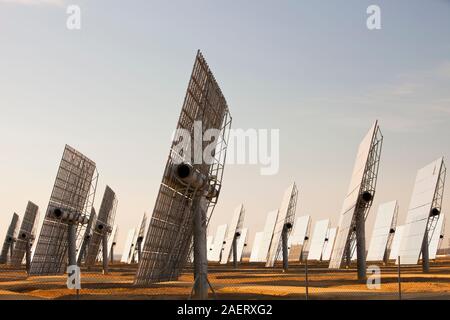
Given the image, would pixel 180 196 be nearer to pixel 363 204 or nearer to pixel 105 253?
pixel 363 204

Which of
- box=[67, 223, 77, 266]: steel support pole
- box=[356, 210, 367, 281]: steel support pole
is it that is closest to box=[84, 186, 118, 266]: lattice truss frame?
box=[67, 223, 77, 266]: steel support pole

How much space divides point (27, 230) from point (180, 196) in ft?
206

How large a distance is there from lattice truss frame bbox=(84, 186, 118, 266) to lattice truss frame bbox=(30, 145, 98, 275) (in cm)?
1488

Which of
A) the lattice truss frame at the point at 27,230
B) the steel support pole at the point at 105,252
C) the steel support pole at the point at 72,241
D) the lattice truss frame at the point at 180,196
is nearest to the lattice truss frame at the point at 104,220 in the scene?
the steel support pole at the point at 105,252

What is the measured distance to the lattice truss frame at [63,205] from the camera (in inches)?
1842

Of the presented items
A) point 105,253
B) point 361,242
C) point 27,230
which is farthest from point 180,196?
point 27,230

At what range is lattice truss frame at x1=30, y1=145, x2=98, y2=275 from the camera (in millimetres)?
46781

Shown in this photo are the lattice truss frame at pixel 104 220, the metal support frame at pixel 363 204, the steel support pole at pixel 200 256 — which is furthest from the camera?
the lattice truss frame at pixel 104 220

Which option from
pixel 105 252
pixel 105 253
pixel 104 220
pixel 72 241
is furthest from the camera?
pixel 104 220

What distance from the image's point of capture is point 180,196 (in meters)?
26.2

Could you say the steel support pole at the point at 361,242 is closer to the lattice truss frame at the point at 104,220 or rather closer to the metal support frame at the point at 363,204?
the metal support frame at the point at 363,204

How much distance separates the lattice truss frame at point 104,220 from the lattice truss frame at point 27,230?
43.7 ft

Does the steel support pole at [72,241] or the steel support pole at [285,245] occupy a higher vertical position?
the steel support pole at [285,245]
